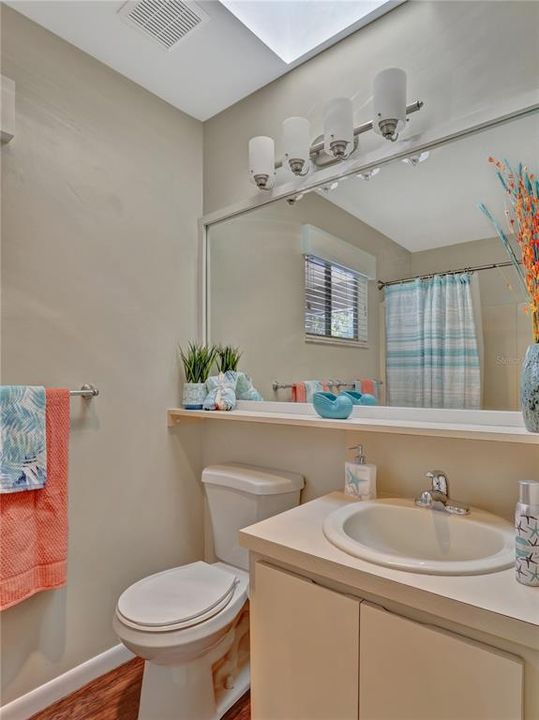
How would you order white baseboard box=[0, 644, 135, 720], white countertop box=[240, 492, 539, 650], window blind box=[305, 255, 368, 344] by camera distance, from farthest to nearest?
1. window blind box=[305, 255, 368, 344]
2. white baseboard box=[0, 644, 135, 720]
3. white countertop box=[240, 492, 539, 650]

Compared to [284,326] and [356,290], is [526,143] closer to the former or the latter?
[356,290]

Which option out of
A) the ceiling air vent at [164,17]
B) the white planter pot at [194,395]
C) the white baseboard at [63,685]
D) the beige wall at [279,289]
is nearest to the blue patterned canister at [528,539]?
the beige wall at [279,289]

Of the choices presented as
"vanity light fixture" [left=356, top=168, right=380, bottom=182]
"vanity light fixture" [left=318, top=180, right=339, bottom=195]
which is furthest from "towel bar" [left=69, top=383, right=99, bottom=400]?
"vanity light fixture" [left=356, top=168, right=380, bottom=182]

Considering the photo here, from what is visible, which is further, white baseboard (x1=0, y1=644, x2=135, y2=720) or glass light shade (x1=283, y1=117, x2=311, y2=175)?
glass light shade (x1=283, y1=117, x2=311, y2=175)

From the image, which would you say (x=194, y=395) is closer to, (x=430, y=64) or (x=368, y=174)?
(x=368, y=174)

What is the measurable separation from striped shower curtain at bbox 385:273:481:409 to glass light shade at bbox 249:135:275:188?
0.72 meters

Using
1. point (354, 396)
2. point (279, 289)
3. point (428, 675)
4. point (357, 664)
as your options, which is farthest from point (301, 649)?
point (279, 289)

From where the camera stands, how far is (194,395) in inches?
71.3

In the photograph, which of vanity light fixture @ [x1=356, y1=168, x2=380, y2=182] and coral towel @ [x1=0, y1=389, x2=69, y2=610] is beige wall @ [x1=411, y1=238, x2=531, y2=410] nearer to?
vanity light fixture @ [x1=356, y1=168, x2=380, y2=182]

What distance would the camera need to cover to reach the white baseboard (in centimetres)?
135

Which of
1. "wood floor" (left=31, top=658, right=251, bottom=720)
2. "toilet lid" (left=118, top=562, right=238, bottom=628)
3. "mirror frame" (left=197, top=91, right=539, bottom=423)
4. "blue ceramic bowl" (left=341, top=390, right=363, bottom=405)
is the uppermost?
"mirror frame" (left=197, top=91, right=539, bottom=423)

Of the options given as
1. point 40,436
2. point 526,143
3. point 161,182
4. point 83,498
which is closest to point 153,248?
point 161,182

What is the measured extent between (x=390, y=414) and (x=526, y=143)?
890mm

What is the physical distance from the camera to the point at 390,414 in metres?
1.36
